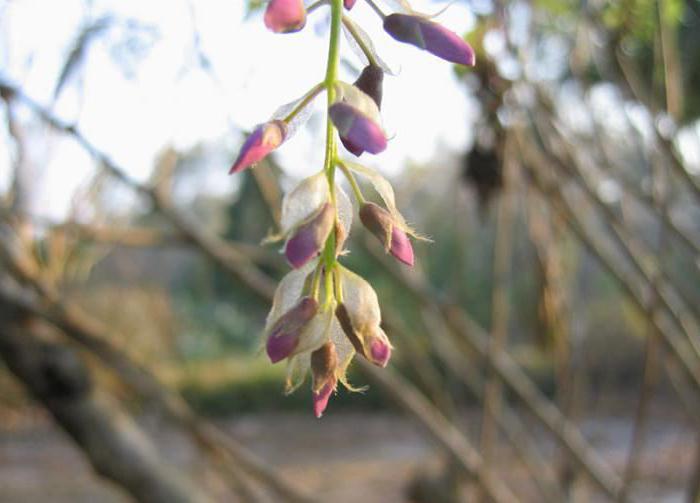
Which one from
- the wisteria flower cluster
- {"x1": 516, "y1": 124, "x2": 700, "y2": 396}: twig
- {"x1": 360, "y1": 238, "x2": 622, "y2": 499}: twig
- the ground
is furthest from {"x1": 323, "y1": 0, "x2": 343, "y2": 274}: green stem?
the ground

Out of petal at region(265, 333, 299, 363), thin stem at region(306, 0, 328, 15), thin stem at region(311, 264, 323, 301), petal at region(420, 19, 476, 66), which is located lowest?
petal at region(265, 333, 299, 363)

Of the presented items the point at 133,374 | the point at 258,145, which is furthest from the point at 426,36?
the point at 133,374

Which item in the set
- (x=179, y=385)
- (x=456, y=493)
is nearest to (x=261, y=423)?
(x=179, y=385)

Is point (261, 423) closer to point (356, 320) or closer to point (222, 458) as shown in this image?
point (222, 458)

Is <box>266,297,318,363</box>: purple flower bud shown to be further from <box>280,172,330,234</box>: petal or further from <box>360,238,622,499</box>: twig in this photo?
<box>360,238,622,499</box>: twig

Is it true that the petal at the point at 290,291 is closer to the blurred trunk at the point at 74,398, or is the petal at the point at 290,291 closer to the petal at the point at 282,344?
the petal at the point at 282,344

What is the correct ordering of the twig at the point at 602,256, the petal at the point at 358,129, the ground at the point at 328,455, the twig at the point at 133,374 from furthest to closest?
the ground at the point at 328,455 < the twig at the point at 133,374 < the twig at the point at 602,256 < the petal at the point at 358,129

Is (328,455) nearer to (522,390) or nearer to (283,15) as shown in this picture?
(522,390)

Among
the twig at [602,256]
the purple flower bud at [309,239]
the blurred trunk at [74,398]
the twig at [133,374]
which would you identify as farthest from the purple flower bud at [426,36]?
the blurred trunk at [74,398]
